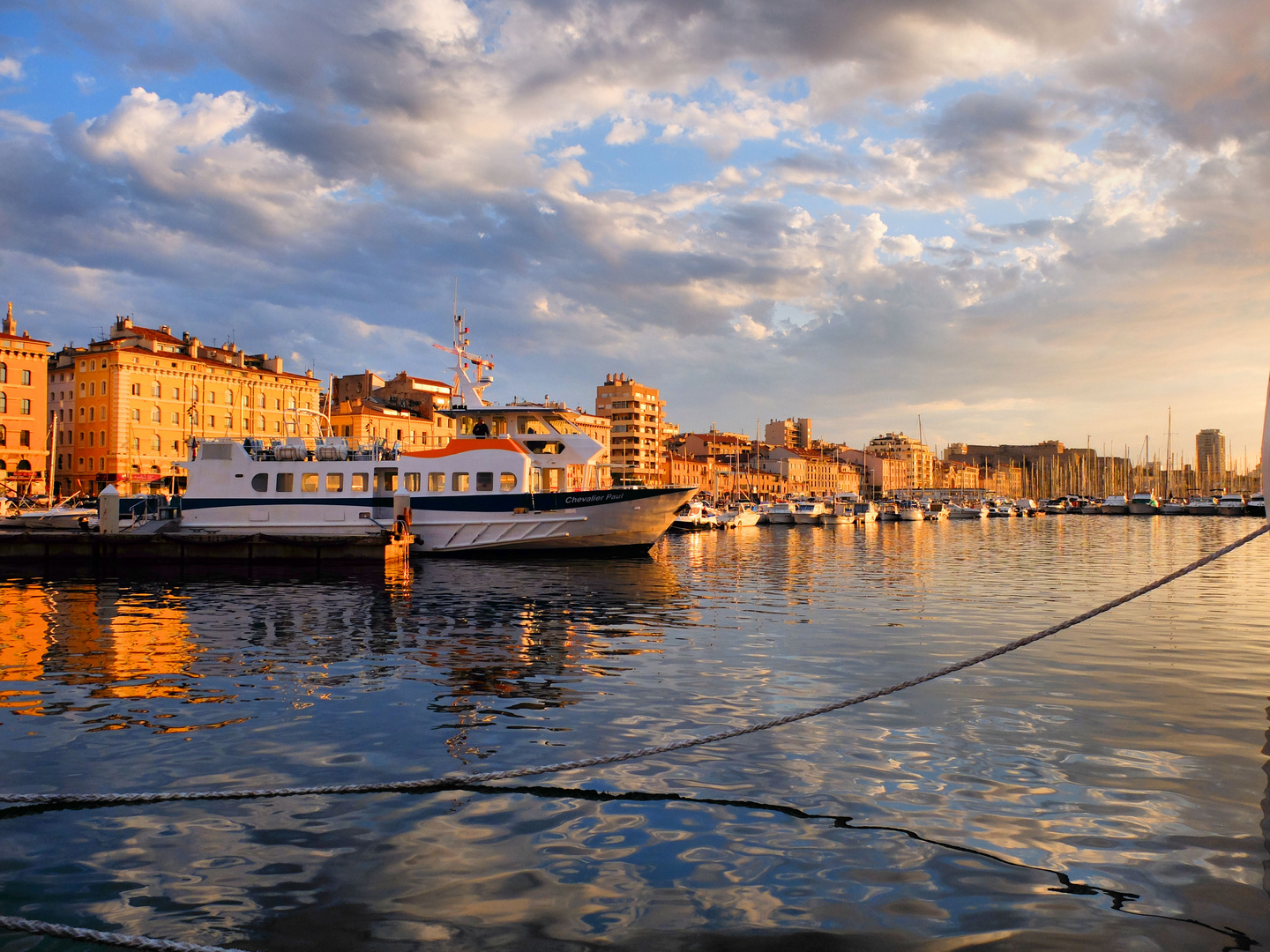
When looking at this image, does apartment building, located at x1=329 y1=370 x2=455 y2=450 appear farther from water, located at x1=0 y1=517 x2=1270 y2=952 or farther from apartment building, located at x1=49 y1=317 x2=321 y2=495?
water, located at x1=0 y1=517 x2=1270 y2=952

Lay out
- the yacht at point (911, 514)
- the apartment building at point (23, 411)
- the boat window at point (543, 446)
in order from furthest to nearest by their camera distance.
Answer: the yacht at point (911, 514) → the apartment building at point (23, 411) → the boat window at point (543, 446)

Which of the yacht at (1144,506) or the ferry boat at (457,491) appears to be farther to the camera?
the yacht at (1144,506)

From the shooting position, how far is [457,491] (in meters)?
38.2

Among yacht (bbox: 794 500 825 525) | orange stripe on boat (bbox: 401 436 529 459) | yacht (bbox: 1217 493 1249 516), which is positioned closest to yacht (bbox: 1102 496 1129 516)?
yacht (bbox: 1217 493 1249 516)

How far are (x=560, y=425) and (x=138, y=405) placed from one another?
68171 millimetres

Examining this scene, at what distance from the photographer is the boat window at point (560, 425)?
39.0 meters

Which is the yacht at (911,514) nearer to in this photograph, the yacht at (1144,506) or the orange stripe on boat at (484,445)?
the yacht at (1144,506)

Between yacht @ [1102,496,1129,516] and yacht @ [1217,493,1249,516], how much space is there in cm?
1260

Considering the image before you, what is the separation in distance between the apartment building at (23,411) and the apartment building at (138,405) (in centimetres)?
235

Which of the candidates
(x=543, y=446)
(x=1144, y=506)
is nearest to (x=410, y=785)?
(x=543, y=446)

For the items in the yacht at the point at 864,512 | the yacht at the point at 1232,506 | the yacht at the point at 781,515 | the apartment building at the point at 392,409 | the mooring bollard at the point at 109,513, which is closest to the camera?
the mooring bollard at the point at 109,513

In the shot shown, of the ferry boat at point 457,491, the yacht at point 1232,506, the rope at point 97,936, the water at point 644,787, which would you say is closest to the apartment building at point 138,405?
the ferry boat at point 457,491

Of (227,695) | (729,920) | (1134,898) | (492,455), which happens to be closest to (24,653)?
(227,695)

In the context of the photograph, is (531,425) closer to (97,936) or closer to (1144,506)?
(97,936)
